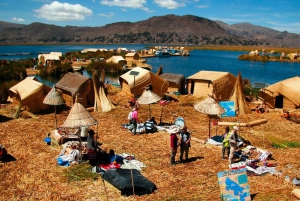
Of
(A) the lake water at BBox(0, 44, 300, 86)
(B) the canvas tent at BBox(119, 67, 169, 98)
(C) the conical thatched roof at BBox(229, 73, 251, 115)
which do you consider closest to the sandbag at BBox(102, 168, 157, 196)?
(C) the conical thatched roof at BBox(229, 73, 251, 115)

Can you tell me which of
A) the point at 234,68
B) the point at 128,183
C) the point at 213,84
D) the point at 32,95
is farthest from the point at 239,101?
the point at 234,68

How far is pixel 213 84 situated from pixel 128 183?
12192 millimetres

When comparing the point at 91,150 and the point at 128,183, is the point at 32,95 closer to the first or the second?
the point at 91,150

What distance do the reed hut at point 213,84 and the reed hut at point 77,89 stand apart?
6.99 metres

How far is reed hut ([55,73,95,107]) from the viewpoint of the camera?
52.9ft

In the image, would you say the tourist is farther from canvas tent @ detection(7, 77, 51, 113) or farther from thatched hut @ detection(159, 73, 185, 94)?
thatched hut @ detection(159, 73, 185, 94)

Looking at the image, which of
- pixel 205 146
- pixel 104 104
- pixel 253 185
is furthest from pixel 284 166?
pixel 104 104

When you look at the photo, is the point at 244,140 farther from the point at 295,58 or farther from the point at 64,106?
the point at 295,58

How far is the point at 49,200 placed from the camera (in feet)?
23.5

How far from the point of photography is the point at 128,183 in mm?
7422

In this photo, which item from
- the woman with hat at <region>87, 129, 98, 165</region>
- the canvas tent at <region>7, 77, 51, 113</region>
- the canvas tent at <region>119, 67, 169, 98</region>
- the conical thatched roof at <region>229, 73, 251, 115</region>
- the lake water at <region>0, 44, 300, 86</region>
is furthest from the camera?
the lake water at <region>0, 44, 300, 86</region>

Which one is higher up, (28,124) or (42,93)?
(42,93)

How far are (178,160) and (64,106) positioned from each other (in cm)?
890

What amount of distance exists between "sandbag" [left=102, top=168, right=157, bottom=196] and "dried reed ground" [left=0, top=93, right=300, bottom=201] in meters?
0.20
